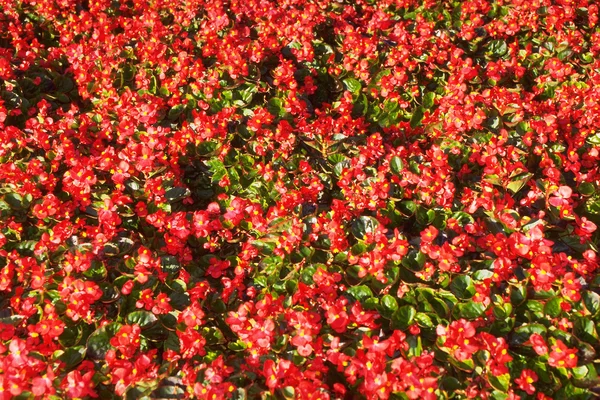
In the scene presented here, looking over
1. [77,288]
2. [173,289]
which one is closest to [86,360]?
[77,288]

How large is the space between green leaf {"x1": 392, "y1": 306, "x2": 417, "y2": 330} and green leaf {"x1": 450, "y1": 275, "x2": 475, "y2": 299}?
306 mm

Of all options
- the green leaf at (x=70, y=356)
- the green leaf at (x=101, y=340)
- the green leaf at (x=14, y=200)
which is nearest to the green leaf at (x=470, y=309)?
the green leaf at (x=101, y=340)

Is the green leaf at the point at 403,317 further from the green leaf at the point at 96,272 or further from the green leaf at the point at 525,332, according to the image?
the green leaf at the point at 96,272

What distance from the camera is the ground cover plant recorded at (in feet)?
8.80

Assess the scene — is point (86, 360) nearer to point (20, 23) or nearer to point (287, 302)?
point (287, 302)

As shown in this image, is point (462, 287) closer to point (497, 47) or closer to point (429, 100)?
point (429, 100)

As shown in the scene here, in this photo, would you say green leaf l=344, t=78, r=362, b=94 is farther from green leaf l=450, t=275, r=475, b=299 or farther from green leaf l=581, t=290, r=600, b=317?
green leaf l=581, t=290, r=600, b=317

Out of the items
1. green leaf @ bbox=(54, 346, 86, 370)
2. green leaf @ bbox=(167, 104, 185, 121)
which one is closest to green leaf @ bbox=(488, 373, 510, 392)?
green leaf @ bbox=(54, 346, 86, 370)

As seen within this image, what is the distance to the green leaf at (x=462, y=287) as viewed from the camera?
302 centimetres

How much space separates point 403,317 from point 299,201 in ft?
3.43

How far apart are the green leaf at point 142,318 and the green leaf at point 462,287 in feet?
5.83

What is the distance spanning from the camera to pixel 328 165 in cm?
390

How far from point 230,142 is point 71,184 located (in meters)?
1.22

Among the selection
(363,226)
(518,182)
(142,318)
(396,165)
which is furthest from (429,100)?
(142,318)
